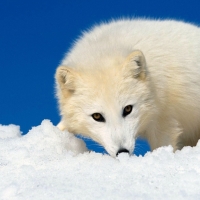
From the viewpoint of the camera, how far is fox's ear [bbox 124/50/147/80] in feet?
21.8

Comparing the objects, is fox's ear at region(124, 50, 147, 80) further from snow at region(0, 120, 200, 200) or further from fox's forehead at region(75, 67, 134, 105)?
snow at region(0, 120, 200, 200)

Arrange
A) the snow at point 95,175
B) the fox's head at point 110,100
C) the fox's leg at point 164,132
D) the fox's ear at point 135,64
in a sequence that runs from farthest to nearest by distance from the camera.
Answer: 1. the fox's leg at point 164,132
2. the fox's ear at point 135,64
3. the fox's head at point 110,100
4. the snow at point 95,175

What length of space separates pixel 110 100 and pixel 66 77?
86cm

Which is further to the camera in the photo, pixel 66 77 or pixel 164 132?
pixel 164 132

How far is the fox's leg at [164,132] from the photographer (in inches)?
Answer: 298

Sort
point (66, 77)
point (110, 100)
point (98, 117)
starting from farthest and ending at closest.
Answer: point (66, 77), point (98, 117), point (110, 100)

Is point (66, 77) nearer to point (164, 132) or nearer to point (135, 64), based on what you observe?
point (135, 64)

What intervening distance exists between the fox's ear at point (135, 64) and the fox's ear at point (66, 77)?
82cm

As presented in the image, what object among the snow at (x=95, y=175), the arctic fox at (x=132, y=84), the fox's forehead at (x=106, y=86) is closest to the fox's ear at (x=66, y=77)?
the arctic fox at (x=132, y=84)

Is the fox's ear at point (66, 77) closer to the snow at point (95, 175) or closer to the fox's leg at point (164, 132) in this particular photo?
the snow at point (95, 175)

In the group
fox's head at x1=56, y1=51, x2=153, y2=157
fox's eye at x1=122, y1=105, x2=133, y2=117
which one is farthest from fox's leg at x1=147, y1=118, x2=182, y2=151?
fox's eye at x1=122, y1=105, x2=133, y2=117

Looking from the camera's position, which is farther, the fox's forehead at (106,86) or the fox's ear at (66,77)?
the fox's ear at (66,77)

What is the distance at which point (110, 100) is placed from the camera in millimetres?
6371

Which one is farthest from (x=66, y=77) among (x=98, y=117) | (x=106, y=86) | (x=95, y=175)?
(x=95, y=175)
